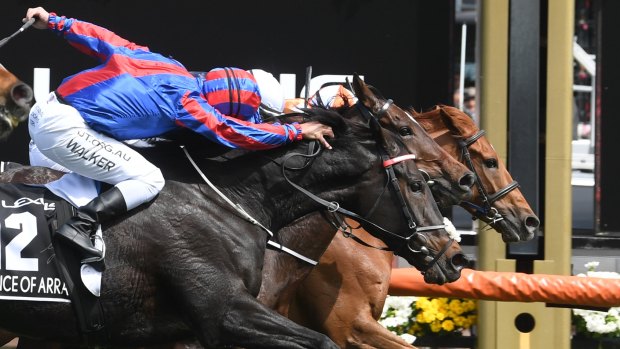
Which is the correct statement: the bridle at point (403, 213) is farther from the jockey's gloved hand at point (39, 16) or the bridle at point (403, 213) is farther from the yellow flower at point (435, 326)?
the yellow flower at point (435, 326)

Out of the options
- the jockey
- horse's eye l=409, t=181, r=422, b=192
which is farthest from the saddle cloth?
horse's eye l=409, t=181, r=422, b=192

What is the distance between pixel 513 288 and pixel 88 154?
258 cm

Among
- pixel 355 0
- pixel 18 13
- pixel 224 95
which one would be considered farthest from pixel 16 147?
pixel 224 95

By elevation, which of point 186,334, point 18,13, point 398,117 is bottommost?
point 186,334

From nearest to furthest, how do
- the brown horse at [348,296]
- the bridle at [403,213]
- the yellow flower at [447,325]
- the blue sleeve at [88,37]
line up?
1. the blue sleeve at [88,37]
2. the bridle at [403,213]
3. the brown horse at [348,296]
4. the yellow flower at [447,325]

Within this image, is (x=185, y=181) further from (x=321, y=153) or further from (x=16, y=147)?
(x=16, y=147)

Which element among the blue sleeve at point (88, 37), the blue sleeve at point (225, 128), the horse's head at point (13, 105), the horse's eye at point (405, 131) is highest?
the blue sleeve at point (88, 37)

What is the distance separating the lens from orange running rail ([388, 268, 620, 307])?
6211 mm

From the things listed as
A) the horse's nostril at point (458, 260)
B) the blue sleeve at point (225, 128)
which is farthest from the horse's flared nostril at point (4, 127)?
the horse's nostril at point (458, 260)

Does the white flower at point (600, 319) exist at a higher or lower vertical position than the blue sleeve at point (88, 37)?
lower

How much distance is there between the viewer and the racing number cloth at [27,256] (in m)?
4.54

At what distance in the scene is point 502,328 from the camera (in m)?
6.33

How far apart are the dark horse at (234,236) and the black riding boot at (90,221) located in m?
0.09

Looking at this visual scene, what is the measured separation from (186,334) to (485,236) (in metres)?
2.13
